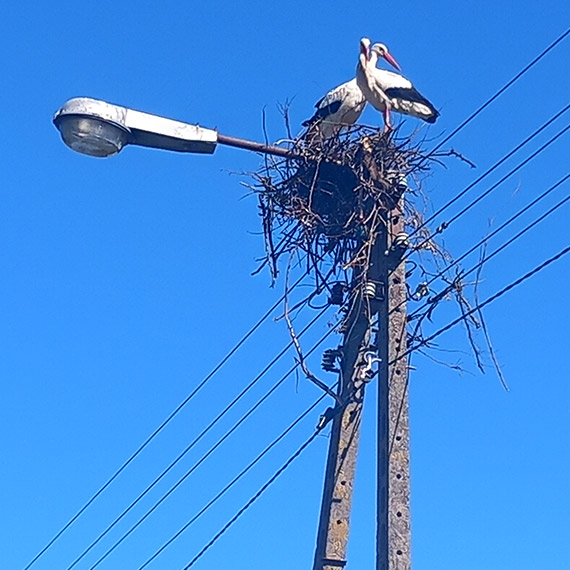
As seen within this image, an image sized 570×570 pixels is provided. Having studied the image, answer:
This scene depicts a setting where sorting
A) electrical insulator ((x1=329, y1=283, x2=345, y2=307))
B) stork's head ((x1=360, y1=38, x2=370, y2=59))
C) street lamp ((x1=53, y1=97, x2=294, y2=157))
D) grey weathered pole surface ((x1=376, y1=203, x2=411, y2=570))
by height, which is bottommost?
grey weathered pole surface ((x1=376, y1=203, x2=411, y2=570))

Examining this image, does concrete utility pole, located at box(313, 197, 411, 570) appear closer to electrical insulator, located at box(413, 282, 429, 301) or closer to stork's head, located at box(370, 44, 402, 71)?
electrical insulator, located at box(413, 282, 429, 301)

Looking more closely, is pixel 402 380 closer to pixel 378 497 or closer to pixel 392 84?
pixel 378 497

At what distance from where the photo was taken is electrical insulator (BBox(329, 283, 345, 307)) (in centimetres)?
699

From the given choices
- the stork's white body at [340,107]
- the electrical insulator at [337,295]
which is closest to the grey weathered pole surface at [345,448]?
the electrical insulator at [337,295]

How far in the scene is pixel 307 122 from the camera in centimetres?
861

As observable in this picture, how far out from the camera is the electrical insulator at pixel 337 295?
22.9ft

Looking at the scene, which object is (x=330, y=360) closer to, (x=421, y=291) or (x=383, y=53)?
(x=421, y=291)

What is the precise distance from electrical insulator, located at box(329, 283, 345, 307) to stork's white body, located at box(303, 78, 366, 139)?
1688 millimetres

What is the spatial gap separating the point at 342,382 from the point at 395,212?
3.20ft

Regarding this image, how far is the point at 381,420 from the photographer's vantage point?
6.12 m

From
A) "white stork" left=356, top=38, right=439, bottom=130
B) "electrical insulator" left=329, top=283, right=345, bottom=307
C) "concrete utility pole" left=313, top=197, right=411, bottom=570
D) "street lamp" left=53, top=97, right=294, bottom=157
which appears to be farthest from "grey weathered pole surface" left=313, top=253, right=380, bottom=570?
"white stork" left=356, top=38, right=439, bottom=130

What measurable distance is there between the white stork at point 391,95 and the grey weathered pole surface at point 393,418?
278 centimetres

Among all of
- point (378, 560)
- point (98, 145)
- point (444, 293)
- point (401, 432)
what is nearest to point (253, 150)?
point (98, 145)

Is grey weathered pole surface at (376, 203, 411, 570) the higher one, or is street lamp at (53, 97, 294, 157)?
street lamp at (53, 97, 294, 157)
